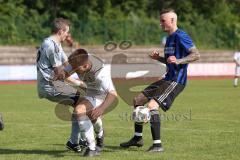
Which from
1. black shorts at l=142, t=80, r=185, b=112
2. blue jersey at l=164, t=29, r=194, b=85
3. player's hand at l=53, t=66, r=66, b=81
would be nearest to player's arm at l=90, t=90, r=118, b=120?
player's hand at l=53, t=66, r=66, b=81

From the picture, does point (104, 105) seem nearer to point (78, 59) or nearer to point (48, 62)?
point (78, 59)

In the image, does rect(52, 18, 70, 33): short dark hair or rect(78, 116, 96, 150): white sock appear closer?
rect(78, 116, 96, 150): white sock

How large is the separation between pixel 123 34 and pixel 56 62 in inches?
1381

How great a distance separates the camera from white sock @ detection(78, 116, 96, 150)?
10000mm

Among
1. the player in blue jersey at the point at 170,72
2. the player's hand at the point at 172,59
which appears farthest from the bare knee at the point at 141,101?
the player's hand at the point at 172,59

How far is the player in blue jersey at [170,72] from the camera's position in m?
10.4

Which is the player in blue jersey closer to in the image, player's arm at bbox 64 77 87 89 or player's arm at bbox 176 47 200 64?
player's arm at bbox 176 47 200 64

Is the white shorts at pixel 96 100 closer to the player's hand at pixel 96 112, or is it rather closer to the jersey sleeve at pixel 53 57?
the player's hand at pixel 96 112

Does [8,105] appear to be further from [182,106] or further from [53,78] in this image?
[53,78]

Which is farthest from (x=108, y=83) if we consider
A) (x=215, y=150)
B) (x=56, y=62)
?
(x=215, y=150)

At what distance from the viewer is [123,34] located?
4516 centimetres

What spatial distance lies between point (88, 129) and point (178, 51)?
1946 mm

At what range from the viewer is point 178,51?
414 inches

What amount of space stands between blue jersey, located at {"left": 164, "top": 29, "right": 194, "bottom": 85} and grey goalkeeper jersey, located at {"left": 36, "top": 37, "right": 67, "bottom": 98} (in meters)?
1.72
